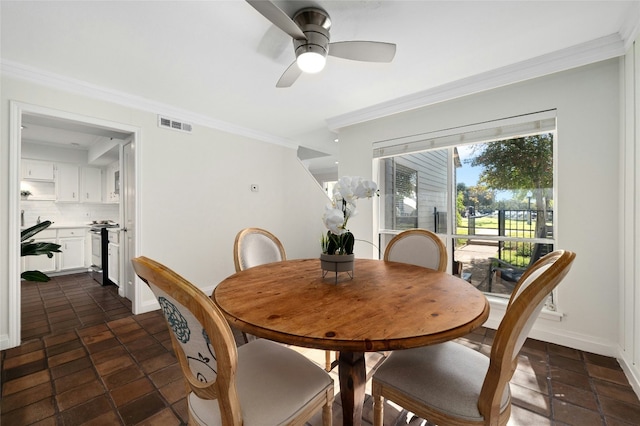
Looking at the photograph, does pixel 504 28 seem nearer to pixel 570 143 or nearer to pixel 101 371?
pixel 570 143

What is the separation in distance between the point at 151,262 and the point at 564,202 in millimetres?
3048

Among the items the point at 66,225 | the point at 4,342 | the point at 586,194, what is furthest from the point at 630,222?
the point at 66,225

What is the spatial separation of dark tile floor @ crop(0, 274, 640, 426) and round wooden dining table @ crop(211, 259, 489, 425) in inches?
30.7

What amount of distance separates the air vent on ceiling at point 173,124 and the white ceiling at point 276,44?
0.69 ft

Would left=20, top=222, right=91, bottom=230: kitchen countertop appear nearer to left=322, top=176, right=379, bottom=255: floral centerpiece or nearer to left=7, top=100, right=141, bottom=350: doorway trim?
left=7, top=100, right=141, bottom=350: doorway trim

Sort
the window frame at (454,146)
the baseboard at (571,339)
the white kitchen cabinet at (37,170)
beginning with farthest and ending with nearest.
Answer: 1. the white kitchen cabinet at (37,170)
2. the window frame at (454,146)
3. the baseboard at (571,339)

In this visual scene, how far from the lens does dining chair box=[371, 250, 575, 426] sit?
809 millimetres

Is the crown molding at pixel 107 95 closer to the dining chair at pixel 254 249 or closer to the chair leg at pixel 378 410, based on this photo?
the dining chair at pixel 254 249

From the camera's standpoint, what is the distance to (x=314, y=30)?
5.35 feet

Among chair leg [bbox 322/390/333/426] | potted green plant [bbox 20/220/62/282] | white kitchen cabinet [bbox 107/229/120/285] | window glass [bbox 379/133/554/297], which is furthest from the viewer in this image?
white kitchen cabinet [bbox 107/229/120/285]

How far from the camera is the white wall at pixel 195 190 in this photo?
2348mm

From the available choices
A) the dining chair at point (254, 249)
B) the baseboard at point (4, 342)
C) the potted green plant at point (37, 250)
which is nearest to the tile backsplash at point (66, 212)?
the baseboard at point (4, 342)

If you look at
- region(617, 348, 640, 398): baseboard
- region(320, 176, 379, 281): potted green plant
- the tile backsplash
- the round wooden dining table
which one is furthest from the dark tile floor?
the tile backsplash

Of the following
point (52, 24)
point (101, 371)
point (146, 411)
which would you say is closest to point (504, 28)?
point (52, 24)
